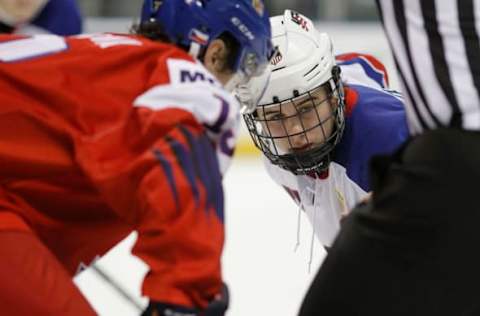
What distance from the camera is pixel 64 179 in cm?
185

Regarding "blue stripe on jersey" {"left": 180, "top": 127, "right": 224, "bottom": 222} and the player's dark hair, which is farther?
the player's dark hair

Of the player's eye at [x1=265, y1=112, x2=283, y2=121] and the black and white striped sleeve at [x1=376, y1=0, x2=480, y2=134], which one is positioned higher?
the black and white striped sleeve at [x1=376, y1=0, x2=480, y2=134]

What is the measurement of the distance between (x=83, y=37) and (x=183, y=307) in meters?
0.54

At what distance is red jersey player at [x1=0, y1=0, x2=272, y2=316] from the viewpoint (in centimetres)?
170

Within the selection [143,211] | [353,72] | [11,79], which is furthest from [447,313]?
[353,72]

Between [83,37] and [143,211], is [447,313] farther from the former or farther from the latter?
[83,37]

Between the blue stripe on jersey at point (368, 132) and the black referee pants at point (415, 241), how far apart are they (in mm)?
561

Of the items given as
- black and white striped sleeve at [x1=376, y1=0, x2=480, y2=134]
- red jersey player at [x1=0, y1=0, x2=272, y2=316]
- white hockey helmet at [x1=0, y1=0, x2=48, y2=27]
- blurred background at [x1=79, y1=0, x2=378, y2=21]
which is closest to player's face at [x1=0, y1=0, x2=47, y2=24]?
white hockey helmet at [x1=0, y1=0, x2=48, y2=27]

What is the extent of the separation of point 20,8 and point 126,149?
59cm

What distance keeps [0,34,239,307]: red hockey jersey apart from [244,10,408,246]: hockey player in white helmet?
0.64 metres

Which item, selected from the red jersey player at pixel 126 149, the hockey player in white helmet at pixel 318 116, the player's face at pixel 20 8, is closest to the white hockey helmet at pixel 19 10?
the player's face at pixel 20 8

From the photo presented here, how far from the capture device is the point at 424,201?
1748 millimetres

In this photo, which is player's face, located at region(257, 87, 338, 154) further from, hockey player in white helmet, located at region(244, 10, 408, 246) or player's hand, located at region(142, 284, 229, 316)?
player's hand, located at region(142, 284, 229, 316)

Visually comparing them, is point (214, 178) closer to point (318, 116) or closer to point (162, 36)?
point (162, 36)
